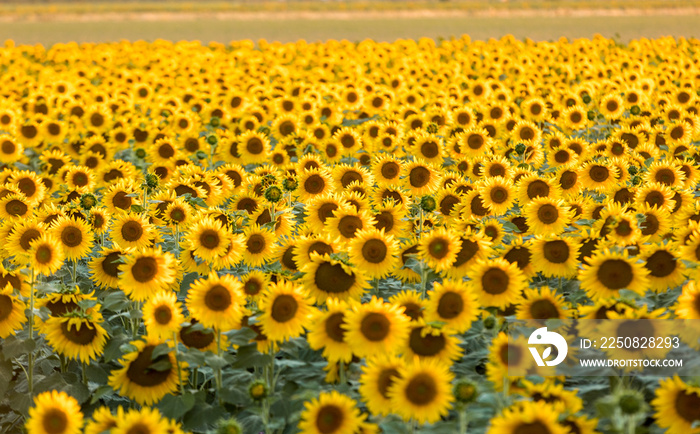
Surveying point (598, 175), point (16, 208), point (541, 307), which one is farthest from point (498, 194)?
point (16, 208)

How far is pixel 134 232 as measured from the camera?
211 inches

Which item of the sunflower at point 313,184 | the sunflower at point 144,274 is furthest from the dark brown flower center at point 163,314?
the sunflower at point 313,184

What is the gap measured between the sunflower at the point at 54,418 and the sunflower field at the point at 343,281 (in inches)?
0.4

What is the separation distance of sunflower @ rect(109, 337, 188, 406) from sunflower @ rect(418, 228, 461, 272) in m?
1.74

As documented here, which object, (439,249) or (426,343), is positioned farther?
(439,249)

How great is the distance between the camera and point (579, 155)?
7.58 metres

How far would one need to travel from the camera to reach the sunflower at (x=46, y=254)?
4.69m

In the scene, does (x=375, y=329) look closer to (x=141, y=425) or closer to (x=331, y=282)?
(x=331, y=282)

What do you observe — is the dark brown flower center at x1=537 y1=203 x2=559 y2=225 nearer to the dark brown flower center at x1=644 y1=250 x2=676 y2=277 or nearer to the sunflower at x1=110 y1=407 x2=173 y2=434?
the dark brown flower center at x1=644 y1=250 x2=676 y2=277

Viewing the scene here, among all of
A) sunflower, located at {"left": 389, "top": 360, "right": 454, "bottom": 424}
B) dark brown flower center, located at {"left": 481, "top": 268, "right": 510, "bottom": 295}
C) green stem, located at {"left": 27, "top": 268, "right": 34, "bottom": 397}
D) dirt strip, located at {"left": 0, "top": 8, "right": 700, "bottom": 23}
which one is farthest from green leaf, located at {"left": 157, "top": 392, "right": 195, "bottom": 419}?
dirt strip, located at {"left": 0, "top": 8, "right": 700, "bottom": 23}

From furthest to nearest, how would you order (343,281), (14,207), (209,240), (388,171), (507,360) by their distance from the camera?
(388,171) → (14,207) → (209,240) → (343,281) → (507,360)

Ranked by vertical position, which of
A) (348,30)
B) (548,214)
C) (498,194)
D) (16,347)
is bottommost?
(16,347)

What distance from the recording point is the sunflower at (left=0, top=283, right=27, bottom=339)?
4078 mm

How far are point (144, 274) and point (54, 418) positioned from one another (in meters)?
1.31
